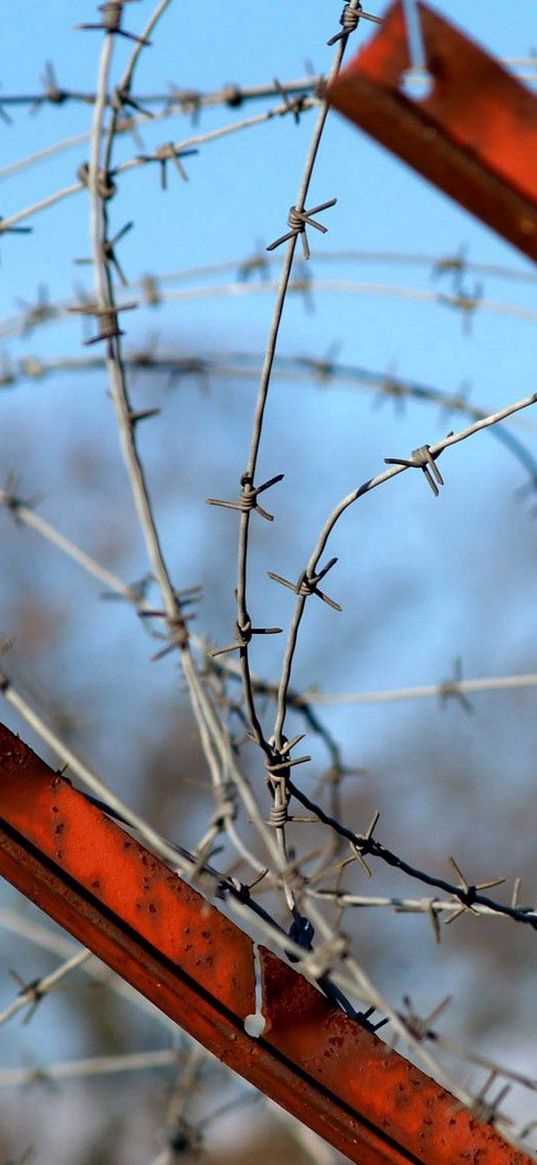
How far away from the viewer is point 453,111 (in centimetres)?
95

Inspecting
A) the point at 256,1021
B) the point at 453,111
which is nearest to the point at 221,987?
the point at 256,1021

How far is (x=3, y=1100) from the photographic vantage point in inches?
410

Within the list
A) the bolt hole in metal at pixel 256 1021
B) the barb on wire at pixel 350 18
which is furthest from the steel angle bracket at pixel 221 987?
the barb on wire at pixel 350 18

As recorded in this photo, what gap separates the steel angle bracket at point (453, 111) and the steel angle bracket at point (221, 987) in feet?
2.45

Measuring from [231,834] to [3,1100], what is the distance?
9.75 m

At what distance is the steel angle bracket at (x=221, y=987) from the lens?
144 cm

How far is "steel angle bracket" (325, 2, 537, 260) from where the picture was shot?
947 mm

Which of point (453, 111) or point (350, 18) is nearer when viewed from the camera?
point (453, 111)

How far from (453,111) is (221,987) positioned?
856 millimetres

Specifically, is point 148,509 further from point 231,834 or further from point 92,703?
point 92,703

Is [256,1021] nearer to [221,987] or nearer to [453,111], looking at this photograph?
[221,987]

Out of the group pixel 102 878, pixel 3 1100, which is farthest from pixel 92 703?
pixel 102 878

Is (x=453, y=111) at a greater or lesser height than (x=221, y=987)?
greater

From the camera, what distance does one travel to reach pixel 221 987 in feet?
4.76
